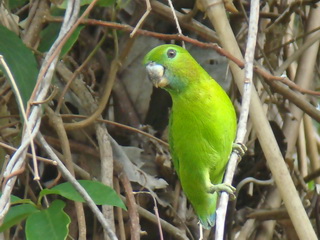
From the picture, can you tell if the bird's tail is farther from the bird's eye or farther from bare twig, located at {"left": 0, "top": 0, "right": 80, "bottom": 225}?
bare twig, located at {"left": 0, "top": 0, "right": 80, "bottom": 225}

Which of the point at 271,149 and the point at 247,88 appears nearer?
the point at 247,88

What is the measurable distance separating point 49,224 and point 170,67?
58 cm

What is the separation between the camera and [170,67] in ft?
6.12

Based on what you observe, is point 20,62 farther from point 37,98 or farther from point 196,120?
point 196,120

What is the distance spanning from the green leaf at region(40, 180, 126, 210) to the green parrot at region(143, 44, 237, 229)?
0.37 m

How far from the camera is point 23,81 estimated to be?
5.84ft

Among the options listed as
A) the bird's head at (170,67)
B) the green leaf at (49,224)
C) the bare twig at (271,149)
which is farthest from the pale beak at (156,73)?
the green leaf at (49,224)

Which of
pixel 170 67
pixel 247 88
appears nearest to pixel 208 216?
pixel 170 67

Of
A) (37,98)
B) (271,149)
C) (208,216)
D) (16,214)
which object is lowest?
(208,216)

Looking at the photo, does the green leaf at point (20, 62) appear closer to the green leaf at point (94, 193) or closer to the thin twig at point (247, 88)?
the green leaf at point (94, 193)

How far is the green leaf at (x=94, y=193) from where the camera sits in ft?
5.26

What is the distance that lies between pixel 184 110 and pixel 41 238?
622 mm

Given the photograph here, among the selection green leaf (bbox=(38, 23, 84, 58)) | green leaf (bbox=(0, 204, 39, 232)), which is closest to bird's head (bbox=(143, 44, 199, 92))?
green leaf (bbox=(38, 23, 84, 58))

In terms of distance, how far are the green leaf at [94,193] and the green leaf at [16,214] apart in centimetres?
6
